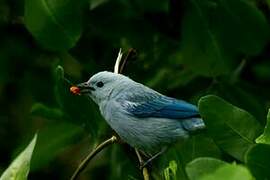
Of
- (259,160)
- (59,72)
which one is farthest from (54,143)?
(259,160)

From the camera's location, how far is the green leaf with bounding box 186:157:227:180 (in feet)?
7.51

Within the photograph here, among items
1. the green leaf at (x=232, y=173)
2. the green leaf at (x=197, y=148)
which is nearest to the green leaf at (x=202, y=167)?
the green leaf at (x=232, y=173)

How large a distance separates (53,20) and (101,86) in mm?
360

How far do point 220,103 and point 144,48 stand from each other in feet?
6.29

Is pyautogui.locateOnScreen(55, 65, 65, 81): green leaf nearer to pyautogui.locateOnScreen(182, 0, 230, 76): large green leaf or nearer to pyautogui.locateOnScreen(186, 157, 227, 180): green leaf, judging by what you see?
pyautogui.locateOnScreen(182, 0, 230, 76): large green leaf

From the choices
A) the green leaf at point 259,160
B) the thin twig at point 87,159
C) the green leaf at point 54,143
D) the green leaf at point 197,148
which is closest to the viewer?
the green leaf at point 259,160

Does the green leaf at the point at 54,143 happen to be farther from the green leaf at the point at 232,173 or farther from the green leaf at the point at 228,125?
the green leaf at the point at 232,173

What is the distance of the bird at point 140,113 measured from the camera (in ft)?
11.6

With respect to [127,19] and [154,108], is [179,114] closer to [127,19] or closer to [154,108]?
[154,108]

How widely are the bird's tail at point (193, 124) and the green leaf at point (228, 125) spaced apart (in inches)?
23.0

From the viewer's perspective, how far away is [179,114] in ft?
11.9

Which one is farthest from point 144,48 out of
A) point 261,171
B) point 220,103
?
point 261,171

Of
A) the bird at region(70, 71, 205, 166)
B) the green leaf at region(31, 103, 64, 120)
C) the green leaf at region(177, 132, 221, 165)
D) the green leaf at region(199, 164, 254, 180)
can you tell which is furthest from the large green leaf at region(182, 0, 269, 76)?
the green leaf at region(199, 164, 254, 180)

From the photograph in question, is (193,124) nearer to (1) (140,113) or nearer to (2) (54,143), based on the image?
(1) (140,113)
